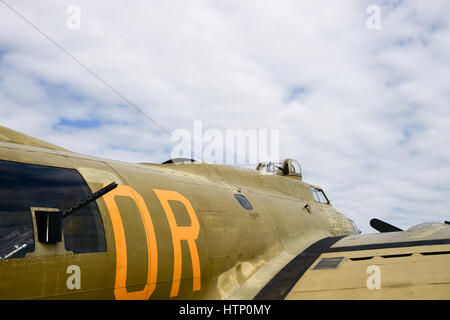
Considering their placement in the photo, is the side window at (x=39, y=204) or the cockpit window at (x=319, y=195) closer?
the side window at (x=39, y=204)

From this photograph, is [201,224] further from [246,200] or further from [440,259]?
[440,259]

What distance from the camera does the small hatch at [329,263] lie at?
6.91m

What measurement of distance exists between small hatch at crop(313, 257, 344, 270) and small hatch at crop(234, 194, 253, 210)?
178 cm

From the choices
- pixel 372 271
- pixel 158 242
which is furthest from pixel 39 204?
pixel 372 271

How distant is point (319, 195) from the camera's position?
14.3 metres

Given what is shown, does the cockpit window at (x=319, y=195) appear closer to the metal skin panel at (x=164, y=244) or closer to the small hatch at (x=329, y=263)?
the metal skin panel at (x=164, y=244)

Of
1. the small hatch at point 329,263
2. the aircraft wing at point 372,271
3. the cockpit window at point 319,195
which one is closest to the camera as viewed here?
the aircraft wing at point 372,271

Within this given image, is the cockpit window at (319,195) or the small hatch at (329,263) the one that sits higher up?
the cockpit window at (319,195)

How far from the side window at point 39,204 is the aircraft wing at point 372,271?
123 inches

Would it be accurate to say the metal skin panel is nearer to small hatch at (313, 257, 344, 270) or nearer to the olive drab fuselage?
the olive drab fuselage

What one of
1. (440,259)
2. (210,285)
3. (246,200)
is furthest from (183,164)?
(440,259)

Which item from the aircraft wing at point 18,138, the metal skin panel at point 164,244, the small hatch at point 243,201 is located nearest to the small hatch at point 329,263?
the metal skin panel at point 164,244

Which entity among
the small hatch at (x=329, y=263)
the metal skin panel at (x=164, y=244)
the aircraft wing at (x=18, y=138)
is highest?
the aircraft wing at (x=18, y=138)

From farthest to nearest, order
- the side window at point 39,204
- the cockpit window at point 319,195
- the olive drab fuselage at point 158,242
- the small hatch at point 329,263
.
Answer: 1. the cockpit window at point 319,195
2. the small hatch at point 329,263
3. the olive drab fuselage at point 158,242
4. the side window at point 39,204
